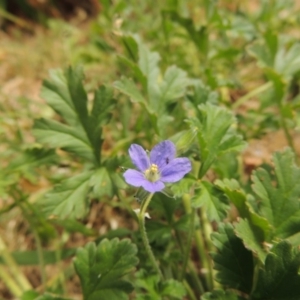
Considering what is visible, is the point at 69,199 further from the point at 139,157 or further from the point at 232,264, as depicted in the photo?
the point at 232,264

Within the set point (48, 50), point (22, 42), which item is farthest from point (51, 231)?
point (22, 42)

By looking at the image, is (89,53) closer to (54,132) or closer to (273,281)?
(54,132)

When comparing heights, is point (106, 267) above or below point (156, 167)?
below

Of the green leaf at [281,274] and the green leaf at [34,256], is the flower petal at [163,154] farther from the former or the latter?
the green leaf at [34,256]

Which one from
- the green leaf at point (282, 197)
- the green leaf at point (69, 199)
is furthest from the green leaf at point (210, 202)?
the green leaf at point (69, 199)

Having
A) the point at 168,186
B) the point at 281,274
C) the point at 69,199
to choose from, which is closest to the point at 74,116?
the point at 69,199

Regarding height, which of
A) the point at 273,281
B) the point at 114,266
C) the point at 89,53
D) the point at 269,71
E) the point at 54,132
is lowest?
the point at 273,281

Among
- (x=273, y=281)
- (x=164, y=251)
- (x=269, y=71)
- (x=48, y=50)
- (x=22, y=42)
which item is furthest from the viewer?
(x=22, y=42)
